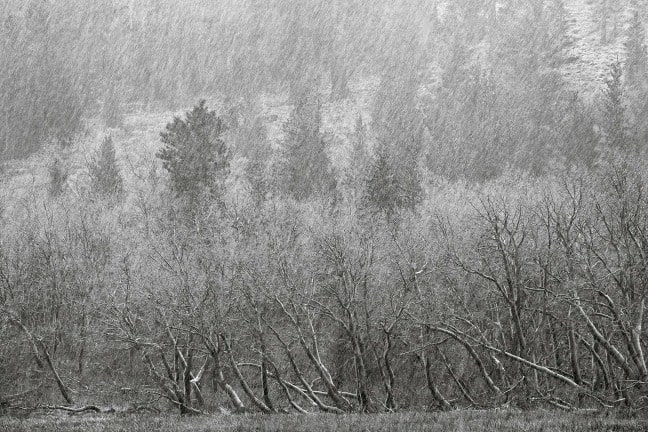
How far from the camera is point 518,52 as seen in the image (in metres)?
68.4

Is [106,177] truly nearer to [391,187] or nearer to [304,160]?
[304,160]

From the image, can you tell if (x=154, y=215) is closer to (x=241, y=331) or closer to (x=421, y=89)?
(x=241, y=331)

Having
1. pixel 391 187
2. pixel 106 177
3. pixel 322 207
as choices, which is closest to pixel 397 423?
pixel 322 207

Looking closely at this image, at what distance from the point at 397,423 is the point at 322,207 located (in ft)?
78.6

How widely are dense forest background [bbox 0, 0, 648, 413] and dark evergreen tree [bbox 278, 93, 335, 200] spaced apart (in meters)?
0.25

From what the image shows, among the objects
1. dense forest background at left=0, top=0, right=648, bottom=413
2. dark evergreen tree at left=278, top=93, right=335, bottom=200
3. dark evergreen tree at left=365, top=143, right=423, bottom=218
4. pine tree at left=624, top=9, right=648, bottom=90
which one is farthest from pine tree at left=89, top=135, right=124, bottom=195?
pine tree at left=624, top=9, right=648, bottom=90

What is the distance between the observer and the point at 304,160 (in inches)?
1884

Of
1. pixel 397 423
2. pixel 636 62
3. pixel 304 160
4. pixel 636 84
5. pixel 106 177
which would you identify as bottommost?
pixel 397 423

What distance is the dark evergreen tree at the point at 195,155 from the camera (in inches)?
1581

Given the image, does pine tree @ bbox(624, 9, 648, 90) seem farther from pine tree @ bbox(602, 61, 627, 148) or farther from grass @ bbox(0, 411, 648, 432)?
grass @ bbox(0, 411, 648, 432)

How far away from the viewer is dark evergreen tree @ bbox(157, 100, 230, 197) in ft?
132

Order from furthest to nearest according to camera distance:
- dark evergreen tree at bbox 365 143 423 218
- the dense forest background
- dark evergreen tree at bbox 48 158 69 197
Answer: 1. dark evergreen tree at bbox 48 158 69 197
2. dark evergreen tree at bbox 365 143 423 218
3. the dense forest background

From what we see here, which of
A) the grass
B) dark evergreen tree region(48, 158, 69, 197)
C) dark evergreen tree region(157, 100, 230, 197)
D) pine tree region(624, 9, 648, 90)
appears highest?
pine tree region(624, 9, 648, 90)

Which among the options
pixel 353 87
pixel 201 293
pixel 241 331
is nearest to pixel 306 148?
pixel 241 331
